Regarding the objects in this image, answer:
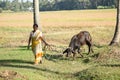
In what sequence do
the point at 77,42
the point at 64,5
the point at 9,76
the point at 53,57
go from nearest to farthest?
the point at 9,76 < the point at 77,42 < the point at 53,57 < the point at 64,5

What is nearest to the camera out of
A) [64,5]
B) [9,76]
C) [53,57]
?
[9,76]

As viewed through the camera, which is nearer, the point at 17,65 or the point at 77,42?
the point at 17,65

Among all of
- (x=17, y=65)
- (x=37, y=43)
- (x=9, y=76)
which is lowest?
(x=17, y=65)

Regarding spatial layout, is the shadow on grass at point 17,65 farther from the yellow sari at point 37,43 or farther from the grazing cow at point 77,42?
the grazing cow at point 77,42

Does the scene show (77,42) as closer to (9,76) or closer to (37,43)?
(37,43)

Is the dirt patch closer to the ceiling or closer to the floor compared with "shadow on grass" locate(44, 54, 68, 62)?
closer to the ceiling

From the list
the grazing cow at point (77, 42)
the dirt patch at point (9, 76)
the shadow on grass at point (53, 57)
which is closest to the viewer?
the dirt patch at point (9, 76)

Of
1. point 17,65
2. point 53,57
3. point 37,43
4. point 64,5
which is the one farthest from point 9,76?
point 64,5

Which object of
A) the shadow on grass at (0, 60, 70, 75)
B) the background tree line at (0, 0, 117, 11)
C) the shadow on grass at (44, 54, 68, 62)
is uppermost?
the shadow on grass at (0, 60, 70, 75)

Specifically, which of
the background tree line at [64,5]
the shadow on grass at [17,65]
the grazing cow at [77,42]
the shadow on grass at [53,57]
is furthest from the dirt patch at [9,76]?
the background tree line at [64,5]

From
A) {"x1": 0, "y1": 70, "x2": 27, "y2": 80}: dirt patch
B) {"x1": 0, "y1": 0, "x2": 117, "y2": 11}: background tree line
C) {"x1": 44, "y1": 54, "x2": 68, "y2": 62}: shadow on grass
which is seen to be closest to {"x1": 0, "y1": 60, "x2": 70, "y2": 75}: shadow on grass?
{"x1": 44, "y1": 54, "x2": 68, "y2": 62}: shadow on grass

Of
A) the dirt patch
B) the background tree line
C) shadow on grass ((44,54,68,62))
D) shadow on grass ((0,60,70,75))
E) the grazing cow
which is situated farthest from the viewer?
the background tree line

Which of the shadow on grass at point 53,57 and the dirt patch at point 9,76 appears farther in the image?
the shadow on grass at point 53,57

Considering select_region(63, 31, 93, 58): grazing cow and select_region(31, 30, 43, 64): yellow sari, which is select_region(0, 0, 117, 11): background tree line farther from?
select_region(31, 30, 43, 64): yellow sari
